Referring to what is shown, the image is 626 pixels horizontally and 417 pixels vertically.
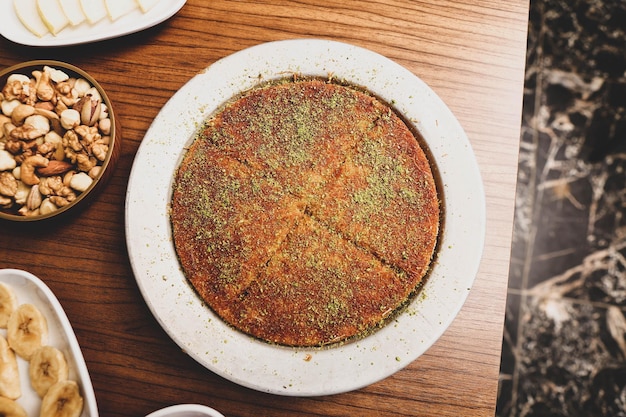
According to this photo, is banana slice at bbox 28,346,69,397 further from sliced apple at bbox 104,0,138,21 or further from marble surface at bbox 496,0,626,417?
marble surface at bbox 496,0,626,417

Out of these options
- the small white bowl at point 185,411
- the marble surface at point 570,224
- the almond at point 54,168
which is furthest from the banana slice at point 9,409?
the marble surface at point 570,224

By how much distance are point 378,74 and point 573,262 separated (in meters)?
1.67

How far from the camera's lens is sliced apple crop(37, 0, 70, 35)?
5.32 ft

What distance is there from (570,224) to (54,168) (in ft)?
7.73

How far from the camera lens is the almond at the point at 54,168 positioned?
4.79 ft

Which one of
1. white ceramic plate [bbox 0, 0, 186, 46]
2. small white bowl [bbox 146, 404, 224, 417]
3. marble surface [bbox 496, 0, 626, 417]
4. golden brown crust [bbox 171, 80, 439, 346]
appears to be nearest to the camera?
small white bowl [bbox 146, 404, 224, 417]

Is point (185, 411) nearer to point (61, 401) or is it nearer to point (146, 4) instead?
point (61, 401)

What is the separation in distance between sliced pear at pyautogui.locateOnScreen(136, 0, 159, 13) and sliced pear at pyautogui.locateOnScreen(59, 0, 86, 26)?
18 cm

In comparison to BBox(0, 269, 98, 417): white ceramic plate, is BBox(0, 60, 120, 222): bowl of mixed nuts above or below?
above

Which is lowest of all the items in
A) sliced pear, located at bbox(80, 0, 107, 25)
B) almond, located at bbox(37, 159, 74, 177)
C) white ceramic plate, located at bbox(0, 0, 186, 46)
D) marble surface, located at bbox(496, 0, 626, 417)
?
marble surface, located at bbox(496, 0, 626, 417)

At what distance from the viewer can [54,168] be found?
1.46 meters

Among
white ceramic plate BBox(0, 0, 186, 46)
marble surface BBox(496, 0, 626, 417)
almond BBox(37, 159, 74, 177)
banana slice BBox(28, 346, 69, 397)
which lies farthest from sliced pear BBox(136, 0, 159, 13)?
marble surface BBox(496, 0, 626, 417)

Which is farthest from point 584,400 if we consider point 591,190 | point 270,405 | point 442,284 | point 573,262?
point 270,405

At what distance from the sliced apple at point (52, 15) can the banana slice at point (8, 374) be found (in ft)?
3.11
